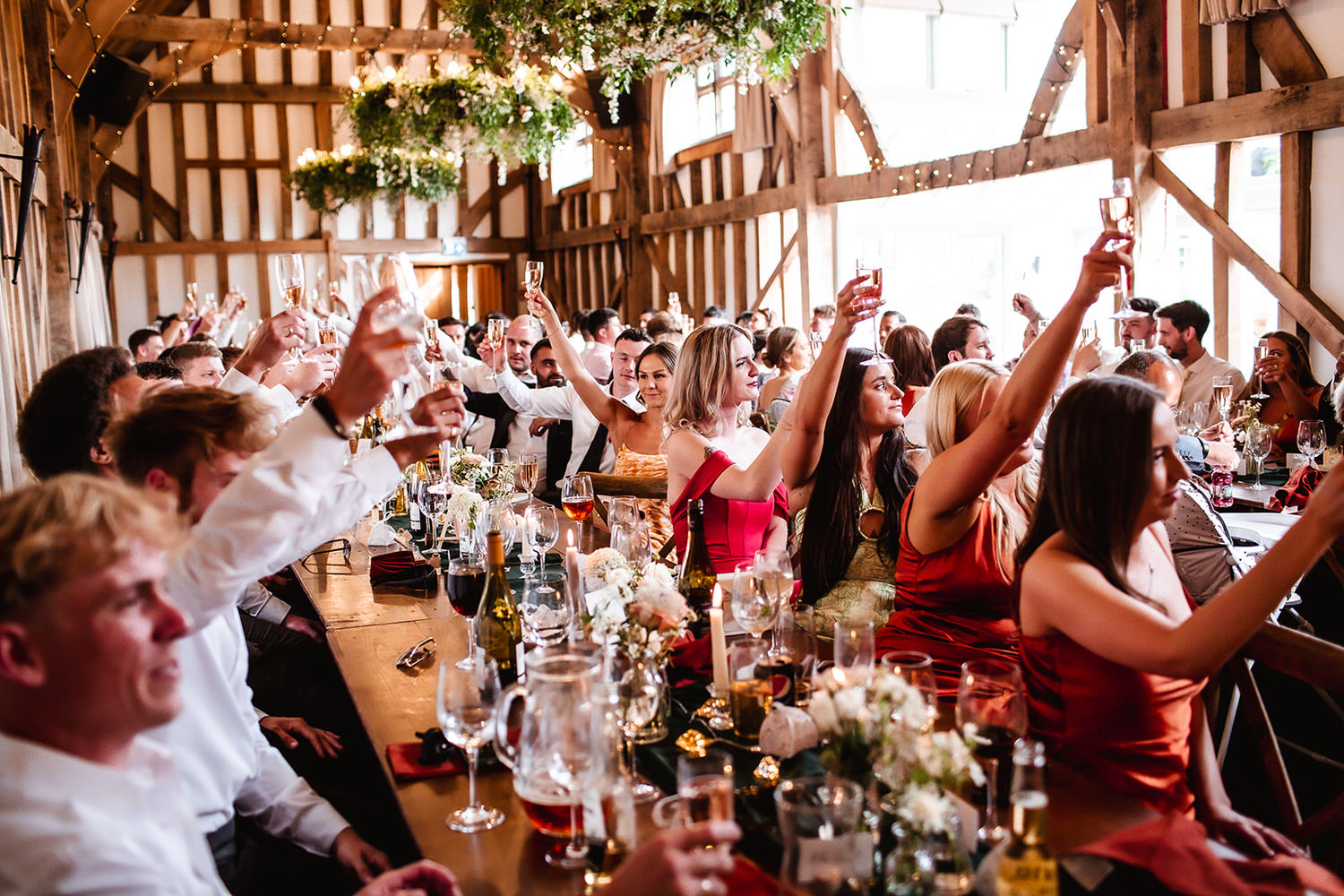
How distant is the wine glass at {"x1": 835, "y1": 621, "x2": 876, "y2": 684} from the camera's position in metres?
1.63

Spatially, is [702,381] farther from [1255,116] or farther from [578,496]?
[1255,116]

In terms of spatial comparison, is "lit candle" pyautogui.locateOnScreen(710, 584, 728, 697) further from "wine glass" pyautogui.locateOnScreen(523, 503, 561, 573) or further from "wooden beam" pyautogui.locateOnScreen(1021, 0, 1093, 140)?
"wooden beam" pyautogui.locateOnScreen(1021, 0, 1093, 140)

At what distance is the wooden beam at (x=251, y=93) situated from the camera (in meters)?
15.1

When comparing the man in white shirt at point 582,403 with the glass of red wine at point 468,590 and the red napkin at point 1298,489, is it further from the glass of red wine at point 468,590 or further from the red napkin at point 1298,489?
the glass of red wine at point 468,590

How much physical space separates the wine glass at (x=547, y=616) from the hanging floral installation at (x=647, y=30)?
352cm

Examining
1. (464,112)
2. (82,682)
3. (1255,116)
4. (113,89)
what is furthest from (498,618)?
(113,89)

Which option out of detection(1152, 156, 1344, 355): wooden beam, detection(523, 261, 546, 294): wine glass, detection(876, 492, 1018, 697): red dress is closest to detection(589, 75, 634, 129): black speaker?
detection(1152, 156, 1344, 355): wooden beam

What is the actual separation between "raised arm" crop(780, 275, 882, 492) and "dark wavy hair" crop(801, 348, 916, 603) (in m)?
0.06

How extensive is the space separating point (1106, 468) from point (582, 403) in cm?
394

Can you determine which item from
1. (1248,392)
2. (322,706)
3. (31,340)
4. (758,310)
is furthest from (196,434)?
(758,310)

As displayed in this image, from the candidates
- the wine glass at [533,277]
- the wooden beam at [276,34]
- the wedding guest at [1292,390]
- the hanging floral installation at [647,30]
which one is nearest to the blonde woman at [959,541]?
the wine glass at [533,277]

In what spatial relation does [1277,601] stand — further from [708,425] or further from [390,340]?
[708,425]

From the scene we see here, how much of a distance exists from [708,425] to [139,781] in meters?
2.42

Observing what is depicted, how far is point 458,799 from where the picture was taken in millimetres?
1644
